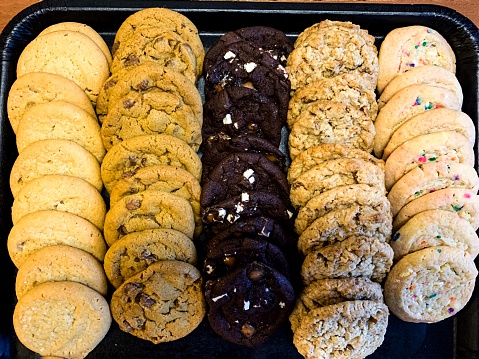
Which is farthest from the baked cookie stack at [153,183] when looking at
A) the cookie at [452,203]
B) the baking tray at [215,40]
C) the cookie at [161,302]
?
the cookie at [452,203]

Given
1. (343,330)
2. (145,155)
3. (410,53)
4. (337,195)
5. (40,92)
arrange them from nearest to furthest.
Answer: (343,330)
(337,195)
(145,155)
(40,92)
(410,53)

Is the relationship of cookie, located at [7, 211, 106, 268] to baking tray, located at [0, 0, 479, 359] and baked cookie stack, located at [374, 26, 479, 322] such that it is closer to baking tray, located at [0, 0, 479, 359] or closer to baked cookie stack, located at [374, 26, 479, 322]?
baking tray, located at [0, 0, 479, 359]

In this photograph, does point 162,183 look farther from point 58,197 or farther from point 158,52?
point 158,52

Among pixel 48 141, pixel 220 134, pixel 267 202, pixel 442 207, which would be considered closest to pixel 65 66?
pixel 48 141

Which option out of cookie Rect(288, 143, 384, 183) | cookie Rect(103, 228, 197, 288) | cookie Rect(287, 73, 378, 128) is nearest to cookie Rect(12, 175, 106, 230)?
cookie Rect(103, 228, 197, 288)

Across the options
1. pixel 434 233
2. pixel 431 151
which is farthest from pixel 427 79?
pixel 434 233

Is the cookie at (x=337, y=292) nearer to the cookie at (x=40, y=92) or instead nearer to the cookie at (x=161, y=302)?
the cookie at (x=161, y=302)
